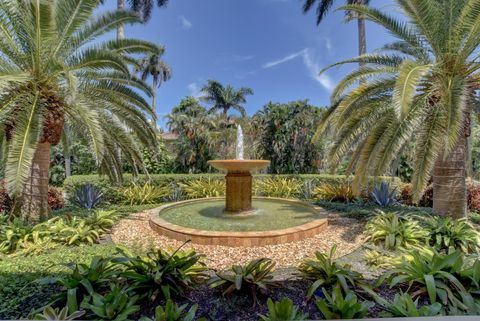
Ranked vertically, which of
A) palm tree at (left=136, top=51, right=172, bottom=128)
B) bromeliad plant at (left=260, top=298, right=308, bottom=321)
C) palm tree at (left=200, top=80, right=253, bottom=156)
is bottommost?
bromeliad plant at (left=260, top=298, right=308, bottom=321)

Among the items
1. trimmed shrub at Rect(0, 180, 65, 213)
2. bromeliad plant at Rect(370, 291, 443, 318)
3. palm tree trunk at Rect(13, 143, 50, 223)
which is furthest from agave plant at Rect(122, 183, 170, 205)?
bromeliad plant at Rect(370, 291, 443, 318)

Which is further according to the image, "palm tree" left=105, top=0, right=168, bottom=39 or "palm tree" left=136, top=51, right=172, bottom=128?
"palm tree" left=136, top=51, right=172, bottom=128

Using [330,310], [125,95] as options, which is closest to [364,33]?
[125,95]

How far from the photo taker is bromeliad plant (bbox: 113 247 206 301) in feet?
11.4

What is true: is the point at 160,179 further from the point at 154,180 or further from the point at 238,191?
the point at 238,191

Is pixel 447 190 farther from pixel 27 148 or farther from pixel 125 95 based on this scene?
pixel 27 148

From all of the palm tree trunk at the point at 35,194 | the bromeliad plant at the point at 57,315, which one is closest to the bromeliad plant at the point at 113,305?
the bromeliad plant at the point at 57,315

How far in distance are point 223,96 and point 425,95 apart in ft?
87.1

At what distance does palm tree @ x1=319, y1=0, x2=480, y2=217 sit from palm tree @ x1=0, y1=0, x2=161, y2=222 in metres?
5.90

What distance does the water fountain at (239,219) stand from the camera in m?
5.75

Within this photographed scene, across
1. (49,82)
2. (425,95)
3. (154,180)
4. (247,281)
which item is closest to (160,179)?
(154,180)

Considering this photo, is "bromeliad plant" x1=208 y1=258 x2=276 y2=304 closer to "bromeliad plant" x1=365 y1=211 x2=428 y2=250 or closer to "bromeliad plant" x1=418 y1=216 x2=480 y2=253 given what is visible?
"bromeliad plant" x1=365 y1=211 x2=428 y2=250

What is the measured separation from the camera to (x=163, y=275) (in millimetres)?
3629

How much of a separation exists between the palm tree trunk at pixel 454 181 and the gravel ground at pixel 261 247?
198cm
